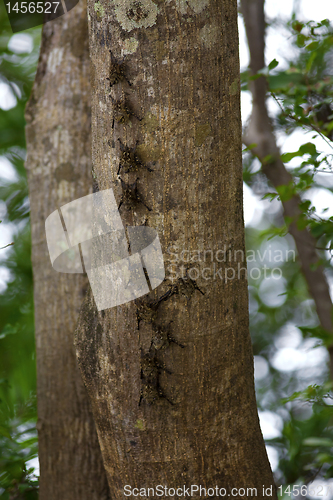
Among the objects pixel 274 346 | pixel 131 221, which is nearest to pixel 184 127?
pixel 131 221

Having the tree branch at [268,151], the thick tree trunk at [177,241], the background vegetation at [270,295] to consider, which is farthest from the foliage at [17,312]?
the tree branch at [268,151]

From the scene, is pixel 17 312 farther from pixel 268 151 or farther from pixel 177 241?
pixel 177 241

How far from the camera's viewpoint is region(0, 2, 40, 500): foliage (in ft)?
6.02

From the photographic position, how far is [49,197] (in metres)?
1.61

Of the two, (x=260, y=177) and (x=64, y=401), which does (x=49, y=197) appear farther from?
(x=260, y=177)

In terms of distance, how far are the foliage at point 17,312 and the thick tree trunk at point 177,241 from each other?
1.16m

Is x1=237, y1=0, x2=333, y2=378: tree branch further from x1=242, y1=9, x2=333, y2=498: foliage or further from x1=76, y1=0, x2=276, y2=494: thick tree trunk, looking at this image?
x1=76, y1=0, x2=276, y2=494: thick tree trunk

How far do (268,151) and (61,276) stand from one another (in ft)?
3.65

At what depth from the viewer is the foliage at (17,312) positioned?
1.84 meters

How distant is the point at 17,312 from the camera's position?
253cm

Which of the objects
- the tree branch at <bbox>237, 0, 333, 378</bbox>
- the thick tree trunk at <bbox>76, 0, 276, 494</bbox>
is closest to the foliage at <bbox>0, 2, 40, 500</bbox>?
the thick tree trunk at <bbox>76, 0, 276, 494</bbox>

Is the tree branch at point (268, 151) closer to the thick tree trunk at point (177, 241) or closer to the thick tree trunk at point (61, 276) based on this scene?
the thick tree trunk at point (61, 276)

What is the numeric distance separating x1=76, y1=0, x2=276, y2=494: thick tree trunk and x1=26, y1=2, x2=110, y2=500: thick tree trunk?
66cm

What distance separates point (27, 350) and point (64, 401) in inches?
37.9
